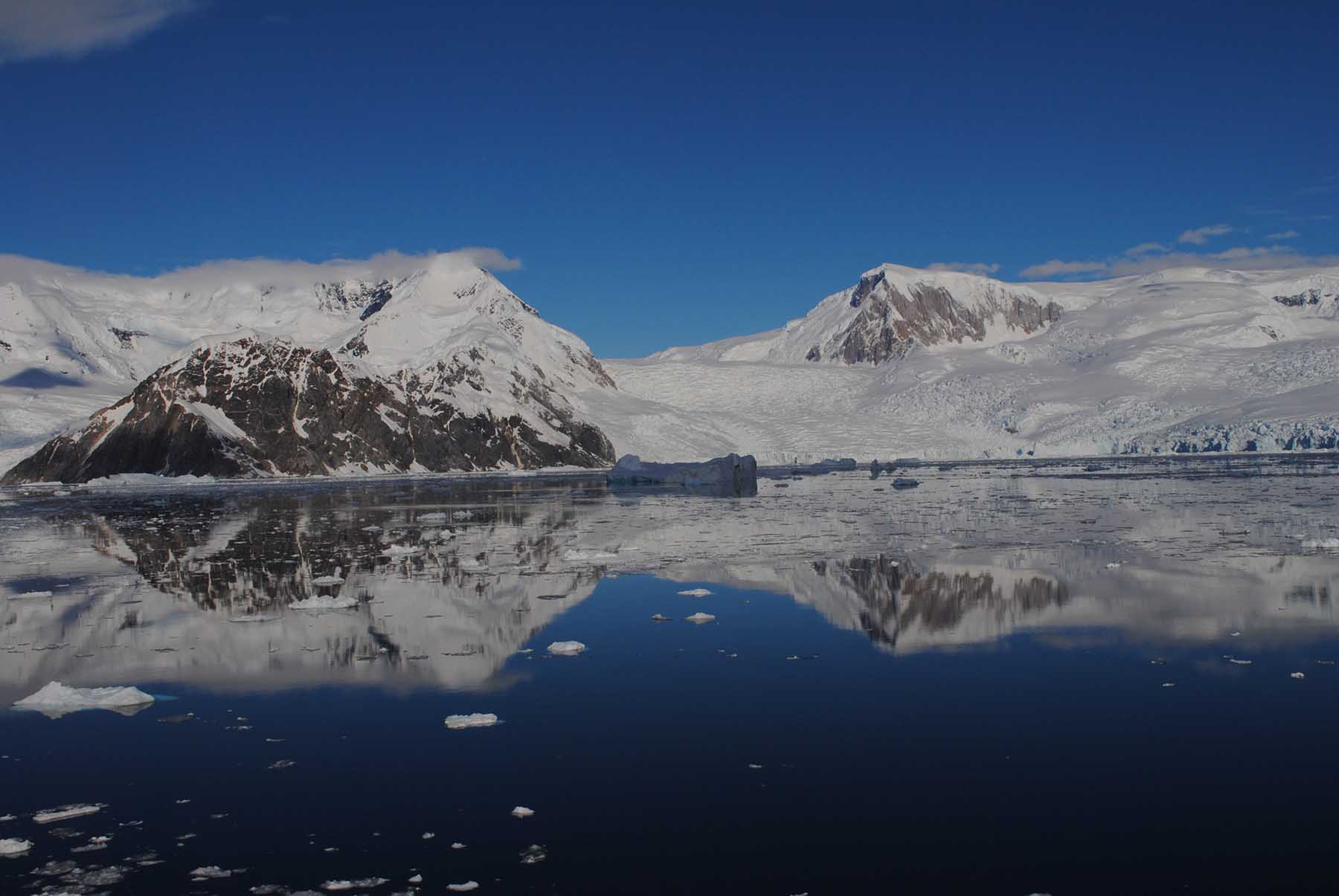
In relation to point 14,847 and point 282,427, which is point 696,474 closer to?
point 282,427

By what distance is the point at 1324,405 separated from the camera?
7481cm

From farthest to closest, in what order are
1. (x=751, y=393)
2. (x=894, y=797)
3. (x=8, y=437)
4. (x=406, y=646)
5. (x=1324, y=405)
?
1. (x=751, y=393)
2. (x=8, y=437)
3. (x=1324, y=405)
4. (x=406, y=646)
5. (x=894, y=797)

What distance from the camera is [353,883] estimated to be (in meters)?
5.51

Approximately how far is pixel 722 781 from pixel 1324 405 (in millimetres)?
82420

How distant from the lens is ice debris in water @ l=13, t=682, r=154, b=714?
Answer: 924cm

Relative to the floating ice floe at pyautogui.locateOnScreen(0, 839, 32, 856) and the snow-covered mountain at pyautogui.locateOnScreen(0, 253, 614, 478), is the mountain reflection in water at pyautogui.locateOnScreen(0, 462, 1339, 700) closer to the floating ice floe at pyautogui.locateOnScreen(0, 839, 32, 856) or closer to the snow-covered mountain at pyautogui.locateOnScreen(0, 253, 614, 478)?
the floating ice floe at pyautogui.locateOnScreen(0, 839, 32, 856)

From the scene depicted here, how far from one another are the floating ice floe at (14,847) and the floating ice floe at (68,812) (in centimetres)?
36

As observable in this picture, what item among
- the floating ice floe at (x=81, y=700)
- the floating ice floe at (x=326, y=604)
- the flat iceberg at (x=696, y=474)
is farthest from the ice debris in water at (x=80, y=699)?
the flat iceberg at (x=696, y=474)

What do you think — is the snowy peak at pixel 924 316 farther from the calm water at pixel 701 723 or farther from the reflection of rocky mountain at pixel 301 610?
the calm water at pixel 701 723

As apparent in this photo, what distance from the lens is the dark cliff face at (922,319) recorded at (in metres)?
140

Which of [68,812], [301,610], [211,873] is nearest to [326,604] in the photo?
[301,610]

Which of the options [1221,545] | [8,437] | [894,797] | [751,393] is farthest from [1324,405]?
[8,437]

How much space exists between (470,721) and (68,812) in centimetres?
285

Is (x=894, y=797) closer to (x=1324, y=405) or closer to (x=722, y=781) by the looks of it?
(x=722, y=781)
